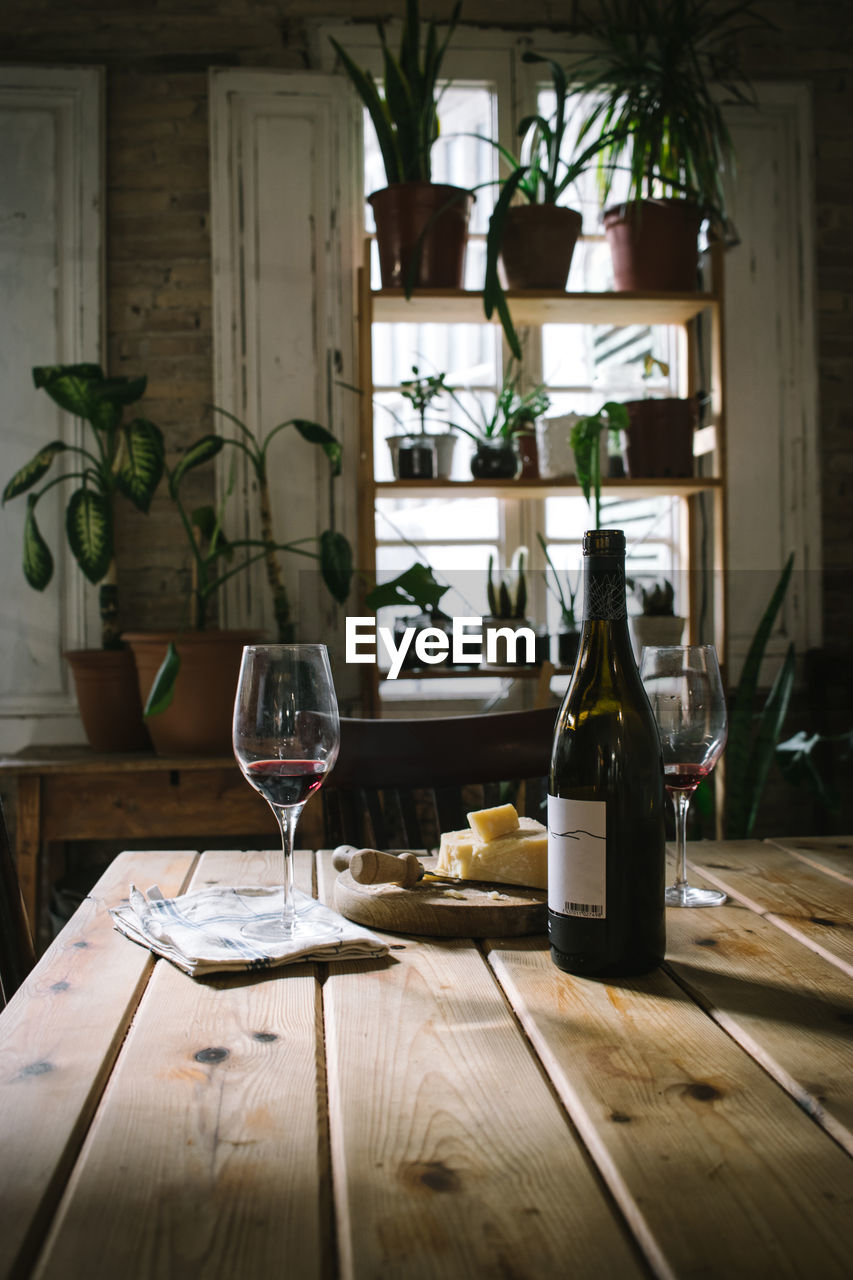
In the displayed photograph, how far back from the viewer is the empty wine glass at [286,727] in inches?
33.6

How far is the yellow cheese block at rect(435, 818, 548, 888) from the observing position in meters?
0.95

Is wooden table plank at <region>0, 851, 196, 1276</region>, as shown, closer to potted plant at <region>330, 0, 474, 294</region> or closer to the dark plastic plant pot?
the dark plastic plant pot

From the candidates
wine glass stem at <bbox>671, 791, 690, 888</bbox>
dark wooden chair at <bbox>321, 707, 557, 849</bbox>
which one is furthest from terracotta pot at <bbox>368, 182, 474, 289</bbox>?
wine glass stem at <bbox>671, 791, 690, 888</bbox>

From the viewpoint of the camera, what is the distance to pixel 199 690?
260cm

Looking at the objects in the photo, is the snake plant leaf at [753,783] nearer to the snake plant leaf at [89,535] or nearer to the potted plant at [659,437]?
the potted plant at [659,437]

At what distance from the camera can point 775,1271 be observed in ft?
1.39

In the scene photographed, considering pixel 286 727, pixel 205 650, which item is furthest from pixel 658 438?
pixel 286 727

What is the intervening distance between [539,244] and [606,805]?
2371 millimetres

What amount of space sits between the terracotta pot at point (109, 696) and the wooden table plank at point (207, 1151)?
2073 millimetres

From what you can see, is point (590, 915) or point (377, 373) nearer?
point (590, 915)

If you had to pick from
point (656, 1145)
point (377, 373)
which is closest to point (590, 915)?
point (656, 1145)

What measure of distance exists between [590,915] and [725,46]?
3.16m

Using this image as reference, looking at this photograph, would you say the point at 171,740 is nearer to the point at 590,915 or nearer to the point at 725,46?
the point at 590,915

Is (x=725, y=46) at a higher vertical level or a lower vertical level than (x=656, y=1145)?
higher
